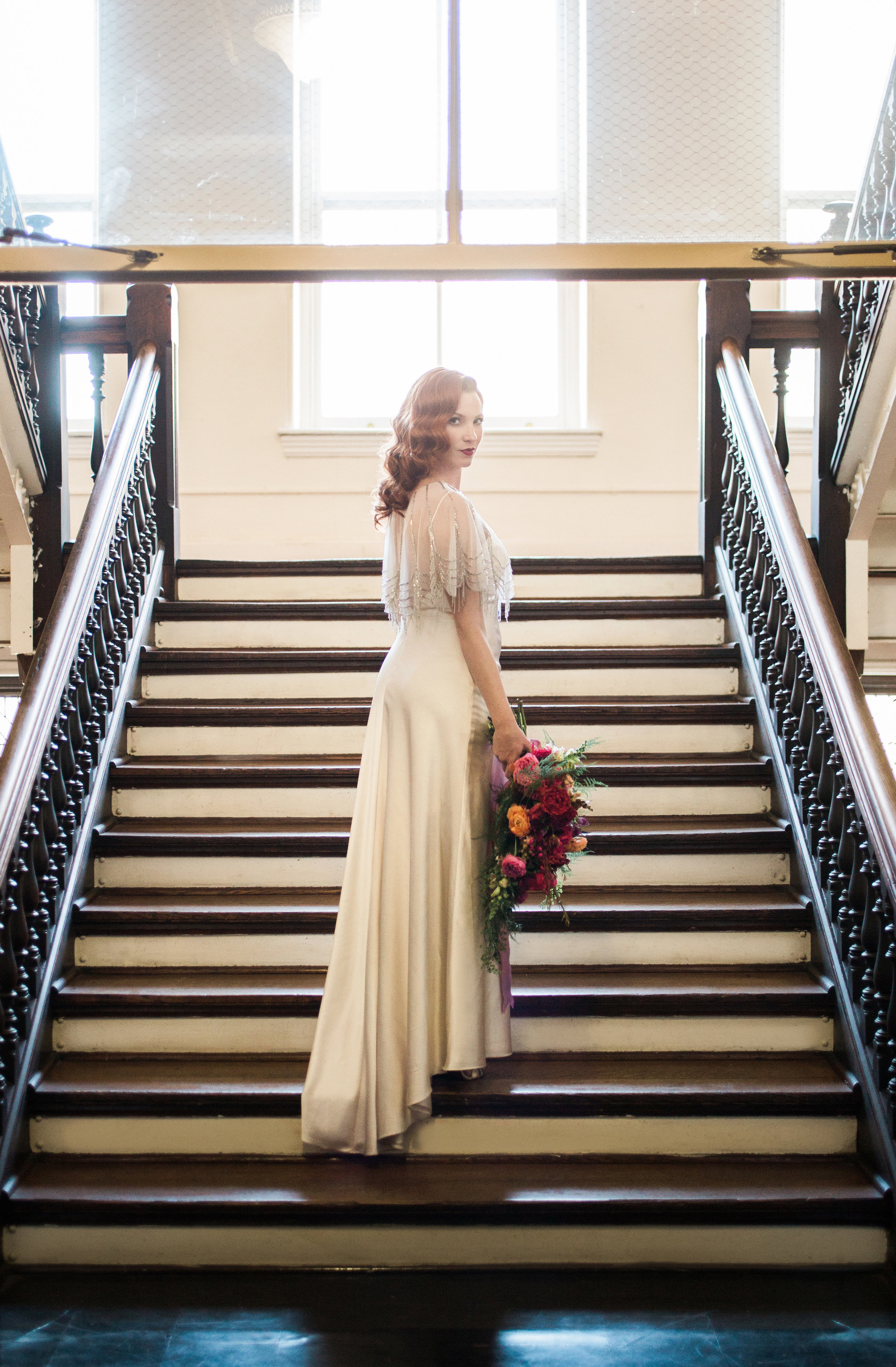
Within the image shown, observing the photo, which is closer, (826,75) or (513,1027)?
(826,75)

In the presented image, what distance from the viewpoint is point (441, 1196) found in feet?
8.48

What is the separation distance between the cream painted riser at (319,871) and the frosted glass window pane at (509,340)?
13.4 feet

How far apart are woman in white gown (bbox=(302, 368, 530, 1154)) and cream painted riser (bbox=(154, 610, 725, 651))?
1.78m

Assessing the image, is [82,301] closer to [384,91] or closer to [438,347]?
[438,347]

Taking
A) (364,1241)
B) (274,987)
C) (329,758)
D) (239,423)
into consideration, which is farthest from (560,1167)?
(239,423)

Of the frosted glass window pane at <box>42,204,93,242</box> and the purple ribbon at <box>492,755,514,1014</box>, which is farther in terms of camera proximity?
the purple ribbon at <box>492,755,514,1014</box>

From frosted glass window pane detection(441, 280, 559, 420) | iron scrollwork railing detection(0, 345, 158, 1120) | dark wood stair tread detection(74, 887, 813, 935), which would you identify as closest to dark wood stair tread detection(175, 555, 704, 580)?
iron scrollwork railing detection(0, 345, 158, 1120)

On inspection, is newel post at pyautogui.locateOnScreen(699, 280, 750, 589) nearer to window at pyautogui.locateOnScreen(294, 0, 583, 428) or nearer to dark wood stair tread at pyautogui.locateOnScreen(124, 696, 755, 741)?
dark wood stair tread at pyautogui.locateOnScreen(124, 696, 755, 741)

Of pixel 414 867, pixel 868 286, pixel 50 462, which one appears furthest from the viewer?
pixel 50 462

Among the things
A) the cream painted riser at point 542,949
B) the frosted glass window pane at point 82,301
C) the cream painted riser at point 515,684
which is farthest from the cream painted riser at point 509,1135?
the frosted glass window pane at point 82,301

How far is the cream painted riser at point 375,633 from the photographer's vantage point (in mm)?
4527

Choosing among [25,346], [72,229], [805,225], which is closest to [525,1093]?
[805,225]

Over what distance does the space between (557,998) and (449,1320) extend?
36.7 inches

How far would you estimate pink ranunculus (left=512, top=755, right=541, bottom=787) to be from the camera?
2598 millimetres
